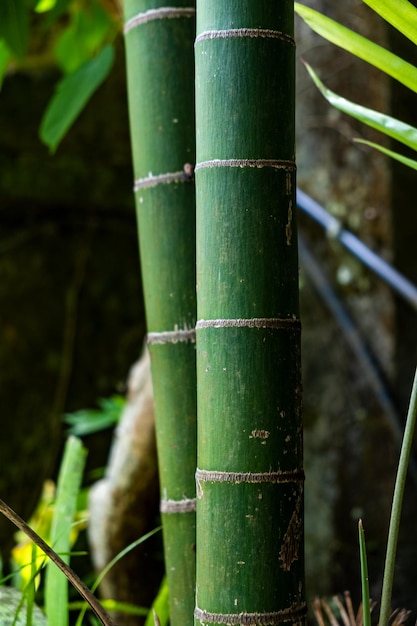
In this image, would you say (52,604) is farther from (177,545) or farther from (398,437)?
(398,437)

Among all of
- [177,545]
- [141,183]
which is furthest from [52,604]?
[141,183]

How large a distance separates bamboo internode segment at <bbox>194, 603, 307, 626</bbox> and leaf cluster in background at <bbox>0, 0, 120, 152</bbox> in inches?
25.0

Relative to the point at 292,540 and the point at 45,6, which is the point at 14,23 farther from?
the point at 292,540

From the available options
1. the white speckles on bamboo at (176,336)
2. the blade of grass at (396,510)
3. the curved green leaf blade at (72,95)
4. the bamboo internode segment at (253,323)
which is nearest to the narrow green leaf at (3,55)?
the curved green leaf blade at (72,95)

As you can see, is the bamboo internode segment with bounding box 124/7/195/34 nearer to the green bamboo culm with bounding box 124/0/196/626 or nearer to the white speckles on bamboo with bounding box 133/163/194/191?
the green bamboo culm with bounding box 124/0/196/626

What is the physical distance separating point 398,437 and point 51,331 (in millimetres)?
1215

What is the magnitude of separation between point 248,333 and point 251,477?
9 centimetres

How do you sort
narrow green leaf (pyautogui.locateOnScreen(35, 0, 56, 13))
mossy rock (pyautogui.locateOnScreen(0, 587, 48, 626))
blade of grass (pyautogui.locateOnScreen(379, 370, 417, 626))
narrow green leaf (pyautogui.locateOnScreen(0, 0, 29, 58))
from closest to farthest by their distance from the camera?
blade of grass (pyautogui.locateOnScreen(379, 370, 417, 626)) < mossy rock (pyautogui.locateOnScreen(0, 587, 48, 626)) < narrow green leaf (pyautogui.locateOnScreen(0, 0, 29, 58)) < narrow green leaf (pyautogui.locateOnScreen(35, 0, 56, 13))

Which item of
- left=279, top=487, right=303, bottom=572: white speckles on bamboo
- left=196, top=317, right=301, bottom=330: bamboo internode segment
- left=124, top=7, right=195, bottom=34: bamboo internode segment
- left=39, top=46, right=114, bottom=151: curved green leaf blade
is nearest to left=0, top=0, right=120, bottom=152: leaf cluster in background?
left=39, top=46, right=114, bottom=151: curved green leaf blade

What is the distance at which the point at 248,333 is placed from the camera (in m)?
0.47

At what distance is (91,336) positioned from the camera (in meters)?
2.14

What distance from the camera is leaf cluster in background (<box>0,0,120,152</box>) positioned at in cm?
81

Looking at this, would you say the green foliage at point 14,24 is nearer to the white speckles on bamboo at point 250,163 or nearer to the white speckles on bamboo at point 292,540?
the white speckles on bamboo at point 250,163

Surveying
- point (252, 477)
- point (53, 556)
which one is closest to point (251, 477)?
point (252, 477)
